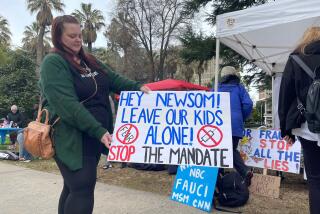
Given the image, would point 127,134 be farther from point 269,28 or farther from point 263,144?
point 269,28

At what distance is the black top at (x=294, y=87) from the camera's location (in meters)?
2.54

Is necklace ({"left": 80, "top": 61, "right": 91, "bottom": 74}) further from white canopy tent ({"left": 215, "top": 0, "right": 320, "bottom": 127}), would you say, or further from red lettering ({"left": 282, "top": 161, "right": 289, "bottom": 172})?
red lettering ({"left": 282, "top": 161, "right": 289, "bottom": 172})

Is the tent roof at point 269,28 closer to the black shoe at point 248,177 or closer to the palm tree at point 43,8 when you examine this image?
the black shoe at point 248,177

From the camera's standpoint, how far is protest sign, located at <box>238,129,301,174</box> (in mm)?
5422

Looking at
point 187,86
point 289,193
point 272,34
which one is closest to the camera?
point 289,193

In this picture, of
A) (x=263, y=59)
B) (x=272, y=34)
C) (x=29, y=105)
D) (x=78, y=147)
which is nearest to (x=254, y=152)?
(x=272, y=34)

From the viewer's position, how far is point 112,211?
437 cm

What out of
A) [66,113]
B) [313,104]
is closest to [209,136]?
[313,104]

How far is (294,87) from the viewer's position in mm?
2637

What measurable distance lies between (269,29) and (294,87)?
4.41m

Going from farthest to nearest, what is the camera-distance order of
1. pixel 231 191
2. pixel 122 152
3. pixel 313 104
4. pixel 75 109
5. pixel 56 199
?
1. pixel 56 199
2. pixel 231 191
3. pixel 122 152
4. pixel 313 104
5. pixel 75 109

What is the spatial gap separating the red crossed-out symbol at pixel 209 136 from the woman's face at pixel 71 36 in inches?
56.3

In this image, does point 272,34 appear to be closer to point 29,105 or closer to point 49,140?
point 49,140

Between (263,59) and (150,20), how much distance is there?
21.3 metres
